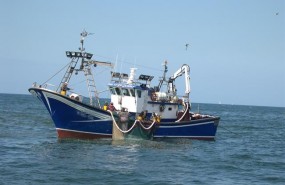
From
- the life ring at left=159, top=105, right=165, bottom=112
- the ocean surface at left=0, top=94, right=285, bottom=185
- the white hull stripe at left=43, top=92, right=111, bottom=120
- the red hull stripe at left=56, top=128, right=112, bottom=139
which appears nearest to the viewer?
the ocean surface at left=0, top=94, right=285, bottom=185

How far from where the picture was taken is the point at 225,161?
24.0 metres

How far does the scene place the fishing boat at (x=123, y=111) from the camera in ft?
89.5

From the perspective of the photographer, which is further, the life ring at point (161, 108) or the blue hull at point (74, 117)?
the life ring at point (161, 108)

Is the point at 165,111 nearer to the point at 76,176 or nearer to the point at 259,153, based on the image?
the point at 259,153

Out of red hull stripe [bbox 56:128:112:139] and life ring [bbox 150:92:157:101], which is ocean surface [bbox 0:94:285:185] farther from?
life ring [bbox 150:92:157:101]

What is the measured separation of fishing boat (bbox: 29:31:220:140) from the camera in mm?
27281

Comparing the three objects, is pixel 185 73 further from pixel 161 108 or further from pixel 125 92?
pixel 125 92

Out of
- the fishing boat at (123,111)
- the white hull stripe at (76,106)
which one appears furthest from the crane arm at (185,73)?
the white hull stripe at (76,106)

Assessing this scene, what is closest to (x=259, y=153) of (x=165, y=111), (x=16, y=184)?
(x=165, y=111)

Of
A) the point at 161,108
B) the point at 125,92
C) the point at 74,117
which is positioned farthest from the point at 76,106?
the point at 161,108

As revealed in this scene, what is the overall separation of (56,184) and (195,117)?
62.4ft

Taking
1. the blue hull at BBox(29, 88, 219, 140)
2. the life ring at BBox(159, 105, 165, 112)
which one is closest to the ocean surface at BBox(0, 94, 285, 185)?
the blue hull at BBox(29, 88, 219, 140)

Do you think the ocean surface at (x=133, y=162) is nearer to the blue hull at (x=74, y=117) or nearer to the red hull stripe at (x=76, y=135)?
the red hull stripe at (x=76, y=135)

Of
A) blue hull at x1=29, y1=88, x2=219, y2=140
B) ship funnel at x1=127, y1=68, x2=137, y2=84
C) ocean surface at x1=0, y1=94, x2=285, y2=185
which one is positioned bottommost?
ocean surface at x1=0, y1=94, x2=285, y2=185
